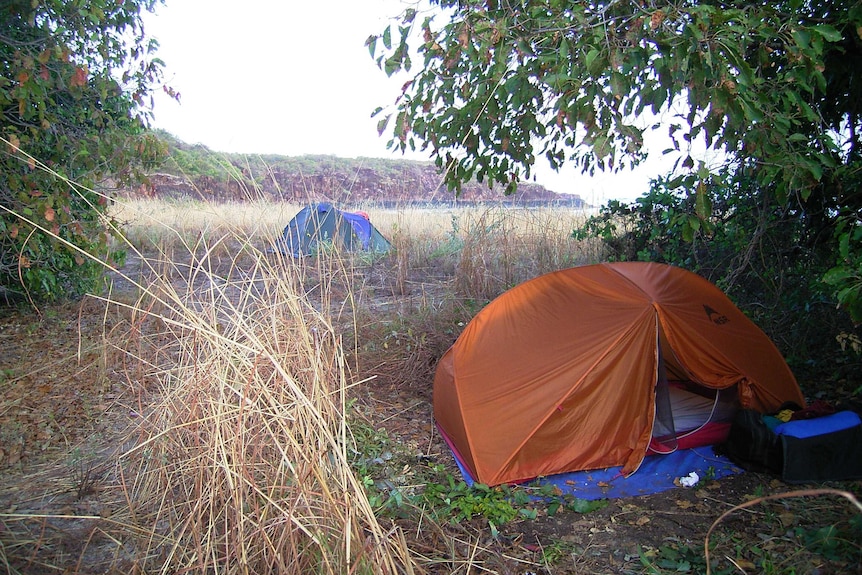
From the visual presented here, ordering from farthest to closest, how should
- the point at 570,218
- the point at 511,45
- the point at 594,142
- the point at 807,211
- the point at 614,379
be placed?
the point at 570,218 → the point at 807,211 → the point at 614,379 → the point at 511,45 → the point at 594,142

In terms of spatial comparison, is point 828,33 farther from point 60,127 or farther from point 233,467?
point 60,127

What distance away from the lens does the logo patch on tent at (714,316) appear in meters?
3.74

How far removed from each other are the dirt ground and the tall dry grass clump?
19.6 inches

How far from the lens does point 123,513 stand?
2725 mm

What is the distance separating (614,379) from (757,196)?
7.37 ft

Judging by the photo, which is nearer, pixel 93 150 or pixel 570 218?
pixel 93 150

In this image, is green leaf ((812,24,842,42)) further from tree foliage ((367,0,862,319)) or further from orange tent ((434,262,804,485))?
orange tent ((434,262,804,485))

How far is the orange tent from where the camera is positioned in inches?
136

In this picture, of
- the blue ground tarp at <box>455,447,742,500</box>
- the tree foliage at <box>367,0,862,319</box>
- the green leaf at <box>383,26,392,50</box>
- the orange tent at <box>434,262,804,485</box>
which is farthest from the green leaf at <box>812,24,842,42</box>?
the blue ground tarp at <box>455,447,742,500</box>

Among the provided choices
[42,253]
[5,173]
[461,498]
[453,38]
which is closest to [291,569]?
[461,498]

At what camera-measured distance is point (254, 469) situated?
2254mm

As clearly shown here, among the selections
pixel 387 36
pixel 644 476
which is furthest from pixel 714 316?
pixel 387 36

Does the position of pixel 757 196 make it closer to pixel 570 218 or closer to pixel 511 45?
pixel 511 45

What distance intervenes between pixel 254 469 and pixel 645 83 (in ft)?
8.51
